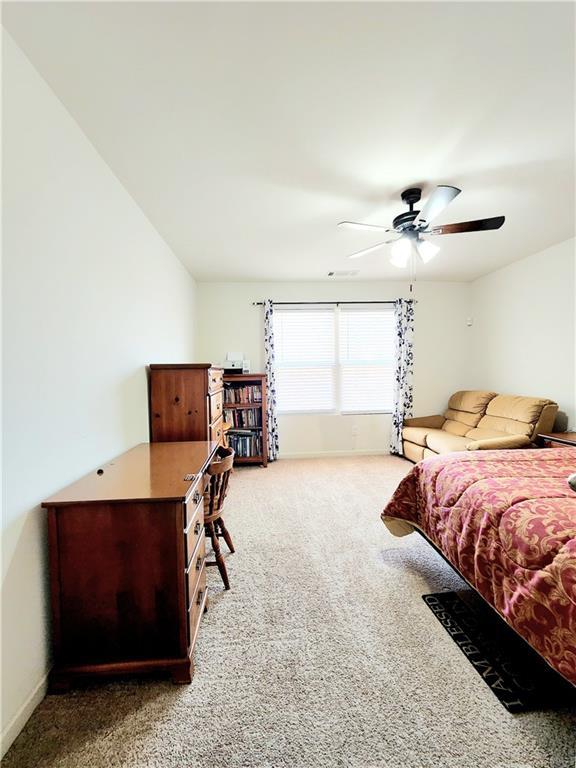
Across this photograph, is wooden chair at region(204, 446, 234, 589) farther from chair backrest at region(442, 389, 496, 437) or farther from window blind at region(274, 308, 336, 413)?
chair backrest at region(442, 389, 496, 437)

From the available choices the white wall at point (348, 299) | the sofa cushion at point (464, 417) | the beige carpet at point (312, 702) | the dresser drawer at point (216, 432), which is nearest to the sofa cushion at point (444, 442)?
the sofa cushion at point (464, 417)

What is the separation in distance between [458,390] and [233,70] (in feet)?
16.1

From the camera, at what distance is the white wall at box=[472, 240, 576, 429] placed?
3465 mm

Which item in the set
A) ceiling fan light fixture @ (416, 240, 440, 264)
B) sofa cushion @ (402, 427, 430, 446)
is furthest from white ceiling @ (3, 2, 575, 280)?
sofa cushion @ (402, 427, 430, 446)

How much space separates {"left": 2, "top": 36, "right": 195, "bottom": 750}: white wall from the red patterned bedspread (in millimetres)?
1906

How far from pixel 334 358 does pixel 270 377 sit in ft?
3.34

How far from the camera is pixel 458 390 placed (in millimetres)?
5086

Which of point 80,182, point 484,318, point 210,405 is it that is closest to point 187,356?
point 210,405

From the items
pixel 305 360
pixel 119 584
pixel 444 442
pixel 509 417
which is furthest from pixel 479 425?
pixel 119 584

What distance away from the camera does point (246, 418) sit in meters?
4.52

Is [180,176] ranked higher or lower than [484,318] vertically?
higher

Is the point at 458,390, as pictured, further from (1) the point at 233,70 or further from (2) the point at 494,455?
(1) the point at 233,70

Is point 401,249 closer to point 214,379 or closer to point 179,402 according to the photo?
point 214,379

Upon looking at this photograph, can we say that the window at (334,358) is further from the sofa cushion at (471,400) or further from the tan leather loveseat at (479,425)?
the sofa cushion at (471,400)
